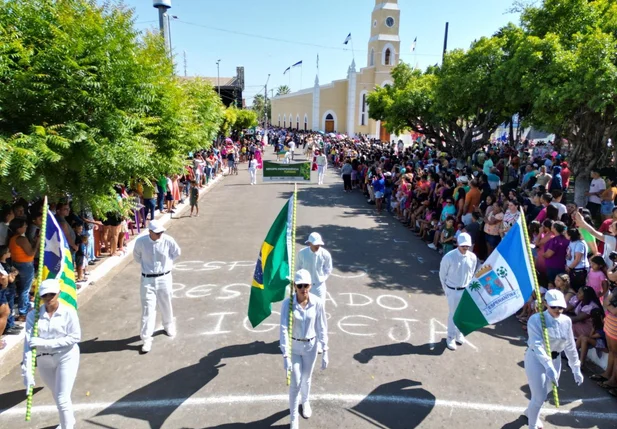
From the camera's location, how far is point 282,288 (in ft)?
18.1

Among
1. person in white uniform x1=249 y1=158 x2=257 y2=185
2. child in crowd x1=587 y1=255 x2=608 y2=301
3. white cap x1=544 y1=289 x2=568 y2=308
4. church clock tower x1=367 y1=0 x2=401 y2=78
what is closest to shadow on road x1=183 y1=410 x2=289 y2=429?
white cap x1=544 y1=289 x2=568 y2=308

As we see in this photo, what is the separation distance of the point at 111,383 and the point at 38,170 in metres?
3.44

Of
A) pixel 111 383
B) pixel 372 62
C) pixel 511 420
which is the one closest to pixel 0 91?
pixel 111 383

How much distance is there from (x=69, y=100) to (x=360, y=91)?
51.5m

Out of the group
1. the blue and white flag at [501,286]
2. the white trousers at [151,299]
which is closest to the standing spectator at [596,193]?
the blue and white flag at [501,286]

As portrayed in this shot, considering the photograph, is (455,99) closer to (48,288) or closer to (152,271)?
(152,271)

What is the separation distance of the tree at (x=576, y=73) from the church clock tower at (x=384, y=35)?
40.6 m

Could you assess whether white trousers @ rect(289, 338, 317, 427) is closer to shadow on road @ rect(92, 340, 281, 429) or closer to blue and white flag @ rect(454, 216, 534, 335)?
shadow on road @ rect(92, 340, 281, 429)

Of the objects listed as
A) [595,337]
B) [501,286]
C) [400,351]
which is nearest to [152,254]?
[400,351]

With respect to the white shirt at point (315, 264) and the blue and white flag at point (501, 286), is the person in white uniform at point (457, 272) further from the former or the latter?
the white shirt at point (315, 264)

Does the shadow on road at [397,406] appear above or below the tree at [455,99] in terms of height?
below

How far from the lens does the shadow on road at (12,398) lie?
16.5ft

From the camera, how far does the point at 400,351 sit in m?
6.45

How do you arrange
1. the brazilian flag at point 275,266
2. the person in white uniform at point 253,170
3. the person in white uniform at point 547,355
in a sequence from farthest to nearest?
the person in white uniform at point 253,170
the brazilian flag at point 275,266
the person in white uniform at point 547,355
